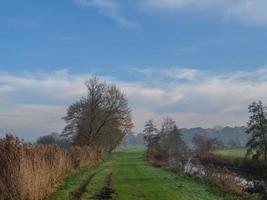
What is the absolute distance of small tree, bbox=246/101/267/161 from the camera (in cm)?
6625

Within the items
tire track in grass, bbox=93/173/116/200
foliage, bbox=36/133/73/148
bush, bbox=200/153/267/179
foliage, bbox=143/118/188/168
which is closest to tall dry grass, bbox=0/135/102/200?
tire track in grass, bbox=93/173/116/200

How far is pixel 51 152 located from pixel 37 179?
9885 mm

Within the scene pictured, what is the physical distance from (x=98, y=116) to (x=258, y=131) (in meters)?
28.4

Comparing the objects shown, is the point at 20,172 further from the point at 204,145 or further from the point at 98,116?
the point at 204,145

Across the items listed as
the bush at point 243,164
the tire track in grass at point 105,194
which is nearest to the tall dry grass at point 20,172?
the tire track in grass at point 105,194

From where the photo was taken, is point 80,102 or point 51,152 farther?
point 80,102

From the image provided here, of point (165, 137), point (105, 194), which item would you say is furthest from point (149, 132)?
point (105, 194)

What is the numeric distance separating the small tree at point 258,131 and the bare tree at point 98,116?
86.0ft

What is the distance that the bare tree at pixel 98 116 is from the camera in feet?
271

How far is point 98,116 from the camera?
83562 mm

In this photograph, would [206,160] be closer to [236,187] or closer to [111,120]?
[111,120]

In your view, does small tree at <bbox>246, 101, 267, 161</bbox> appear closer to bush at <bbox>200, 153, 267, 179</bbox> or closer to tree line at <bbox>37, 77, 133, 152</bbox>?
bush at <bbox>200, 153, 267, 179</bbox>

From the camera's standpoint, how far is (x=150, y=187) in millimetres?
27703

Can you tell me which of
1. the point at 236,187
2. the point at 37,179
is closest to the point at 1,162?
the point at 37,179
